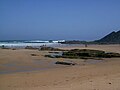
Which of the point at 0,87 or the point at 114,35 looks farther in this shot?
the point at 114,35

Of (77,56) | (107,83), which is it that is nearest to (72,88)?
(107,83)

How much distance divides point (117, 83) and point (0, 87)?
496cm

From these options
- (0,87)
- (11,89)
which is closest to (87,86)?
(11,89)

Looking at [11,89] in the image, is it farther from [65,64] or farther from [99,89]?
[65,64]

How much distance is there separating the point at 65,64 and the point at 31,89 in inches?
473

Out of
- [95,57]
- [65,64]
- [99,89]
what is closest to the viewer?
[99,89]

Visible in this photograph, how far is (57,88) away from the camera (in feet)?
32.9

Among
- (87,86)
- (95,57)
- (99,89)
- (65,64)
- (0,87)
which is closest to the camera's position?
(99,89)

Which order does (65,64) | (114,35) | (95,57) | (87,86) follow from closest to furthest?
(87,86) → (65,64) → (95,57) → (114,35)

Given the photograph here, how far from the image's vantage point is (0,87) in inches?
446

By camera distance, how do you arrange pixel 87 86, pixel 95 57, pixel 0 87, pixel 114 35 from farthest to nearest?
pixel 114 35 < pixel 95 57 < pixel 0 87 < pixel 87 86

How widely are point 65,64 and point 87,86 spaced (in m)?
12.1

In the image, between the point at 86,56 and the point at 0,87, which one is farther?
the point at 86,56

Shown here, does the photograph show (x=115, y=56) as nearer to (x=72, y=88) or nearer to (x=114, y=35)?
(x=72, y=88)
